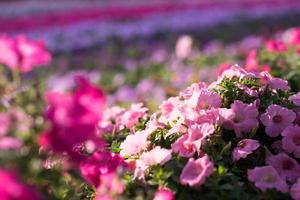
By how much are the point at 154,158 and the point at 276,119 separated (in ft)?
1.54

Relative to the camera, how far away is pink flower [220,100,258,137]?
2104 millimetres

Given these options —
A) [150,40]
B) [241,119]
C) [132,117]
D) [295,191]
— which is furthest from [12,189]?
[150,40]

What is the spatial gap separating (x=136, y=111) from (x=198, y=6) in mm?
9881

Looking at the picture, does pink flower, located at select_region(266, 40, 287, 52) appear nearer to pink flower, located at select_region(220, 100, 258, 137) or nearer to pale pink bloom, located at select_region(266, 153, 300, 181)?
pink flower, located at select_region(220, 100, 258, 137)

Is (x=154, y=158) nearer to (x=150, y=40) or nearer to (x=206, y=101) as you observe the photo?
(x=206, y=101)

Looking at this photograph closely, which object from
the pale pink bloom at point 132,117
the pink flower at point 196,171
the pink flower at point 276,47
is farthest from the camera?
the pink flower at point 276,47

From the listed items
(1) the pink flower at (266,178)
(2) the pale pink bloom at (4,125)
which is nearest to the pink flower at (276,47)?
(1) the pink flower at (266,178)

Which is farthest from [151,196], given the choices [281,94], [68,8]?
[68,8]

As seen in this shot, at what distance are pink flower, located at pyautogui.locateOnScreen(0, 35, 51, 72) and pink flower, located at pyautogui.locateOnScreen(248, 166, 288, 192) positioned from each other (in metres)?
0.73

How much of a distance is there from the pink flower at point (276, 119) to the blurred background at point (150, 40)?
1985mm

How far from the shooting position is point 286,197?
1903mm

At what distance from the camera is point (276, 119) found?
215 centimetres

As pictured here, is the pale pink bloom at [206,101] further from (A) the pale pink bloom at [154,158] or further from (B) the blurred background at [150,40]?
(B) the blurred background at [150,40]

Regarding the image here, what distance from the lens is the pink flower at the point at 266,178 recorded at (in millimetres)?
1899
